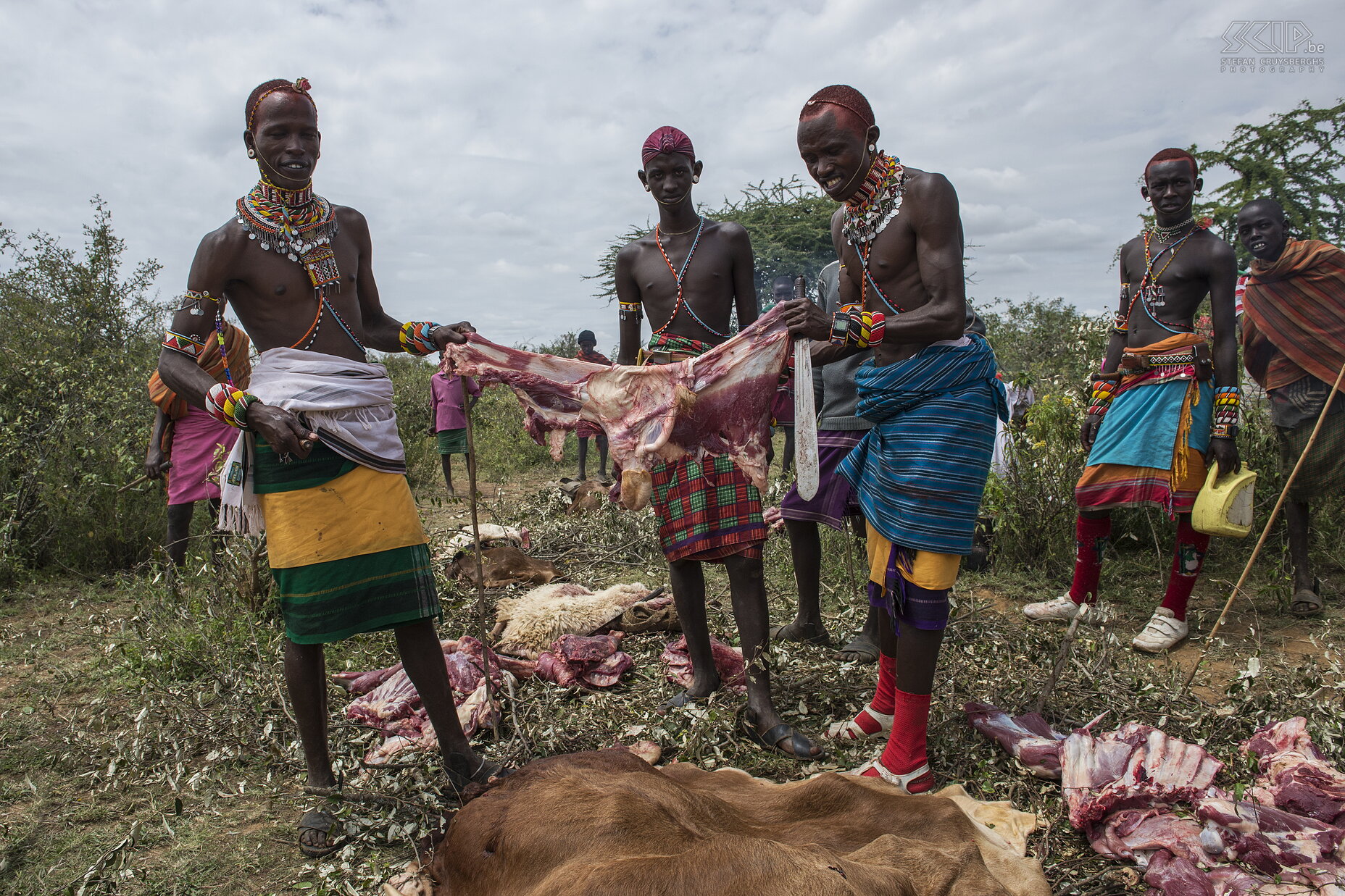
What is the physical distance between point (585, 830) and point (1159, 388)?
11.4 feet

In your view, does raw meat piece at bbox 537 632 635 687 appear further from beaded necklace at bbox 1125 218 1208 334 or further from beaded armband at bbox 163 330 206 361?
beaded necklace at bbox 1125 218 1208 334

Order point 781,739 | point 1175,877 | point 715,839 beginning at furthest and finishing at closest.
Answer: point 781,739 < point 1175,877 < point 715,839

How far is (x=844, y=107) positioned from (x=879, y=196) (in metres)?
0.29

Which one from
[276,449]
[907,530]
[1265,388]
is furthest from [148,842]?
[1265,388]

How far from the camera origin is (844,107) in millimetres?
2496

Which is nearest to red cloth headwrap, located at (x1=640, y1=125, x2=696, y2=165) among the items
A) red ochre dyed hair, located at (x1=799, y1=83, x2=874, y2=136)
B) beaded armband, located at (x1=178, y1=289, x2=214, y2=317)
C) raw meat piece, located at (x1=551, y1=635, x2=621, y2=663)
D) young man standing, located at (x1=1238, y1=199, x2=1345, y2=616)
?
red ochre dyed hair, located at (x1=799, y1=83, x2=874, y2=136)

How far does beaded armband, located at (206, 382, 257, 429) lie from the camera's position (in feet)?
7.41

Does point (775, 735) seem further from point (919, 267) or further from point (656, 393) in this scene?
point (919, 267)

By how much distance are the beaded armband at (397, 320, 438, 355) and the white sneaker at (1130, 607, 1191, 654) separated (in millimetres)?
3432

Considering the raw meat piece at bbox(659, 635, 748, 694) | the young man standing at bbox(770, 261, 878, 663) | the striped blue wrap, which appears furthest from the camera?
the young man standing at bbox(770, 261, 878, 663)

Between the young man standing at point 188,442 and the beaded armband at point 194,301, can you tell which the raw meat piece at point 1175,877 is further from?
the young man standing at point 188,442

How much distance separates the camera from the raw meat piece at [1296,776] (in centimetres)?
220

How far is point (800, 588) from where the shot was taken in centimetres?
376

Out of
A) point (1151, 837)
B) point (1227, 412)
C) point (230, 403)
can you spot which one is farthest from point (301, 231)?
point (1227, 412)
